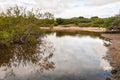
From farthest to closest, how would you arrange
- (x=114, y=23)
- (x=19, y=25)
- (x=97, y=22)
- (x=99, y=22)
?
(x=99, y=22) → (x=97, y=22) → (x=114, y=23) → (x=19, y=25)

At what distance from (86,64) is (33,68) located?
474cm

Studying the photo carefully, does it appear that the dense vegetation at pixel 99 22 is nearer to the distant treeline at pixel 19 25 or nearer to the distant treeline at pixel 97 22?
the distant treeline at pixel 97 22

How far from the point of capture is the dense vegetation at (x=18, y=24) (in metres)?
31.9

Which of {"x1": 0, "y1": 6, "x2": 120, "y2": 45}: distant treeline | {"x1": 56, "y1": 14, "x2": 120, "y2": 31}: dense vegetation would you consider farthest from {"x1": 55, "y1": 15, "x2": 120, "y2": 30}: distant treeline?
{"x1": 0, "y1": 6, "x2": 120, "y2": 45}: distant treeline

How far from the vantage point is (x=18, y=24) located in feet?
115

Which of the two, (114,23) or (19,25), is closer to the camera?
(19,25)

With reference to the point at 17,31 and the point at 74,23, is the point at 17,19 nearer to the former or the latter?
the point at 17,31

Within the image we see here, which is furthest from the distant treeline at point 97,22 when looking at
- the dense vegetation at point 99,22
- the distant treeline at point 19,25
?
the distant treeline at point 19,25

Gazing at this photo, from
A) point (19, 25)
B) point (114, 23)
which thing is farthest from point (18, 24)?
point (114, 23)

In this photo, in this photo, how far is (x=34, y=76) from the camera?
16297 mm

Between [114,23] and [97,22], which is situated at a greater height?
[114,23]

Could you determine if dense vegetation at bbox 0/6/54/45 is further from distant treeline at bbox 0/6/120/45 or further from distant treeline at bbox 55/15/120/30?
distant treeline at bbox 55/15/120/30

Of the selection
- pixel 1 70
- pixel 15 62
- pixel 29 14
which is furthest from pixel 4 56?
pixel 29 14

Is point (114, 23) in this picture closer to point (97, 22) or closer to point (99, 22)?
point (97, 22)
